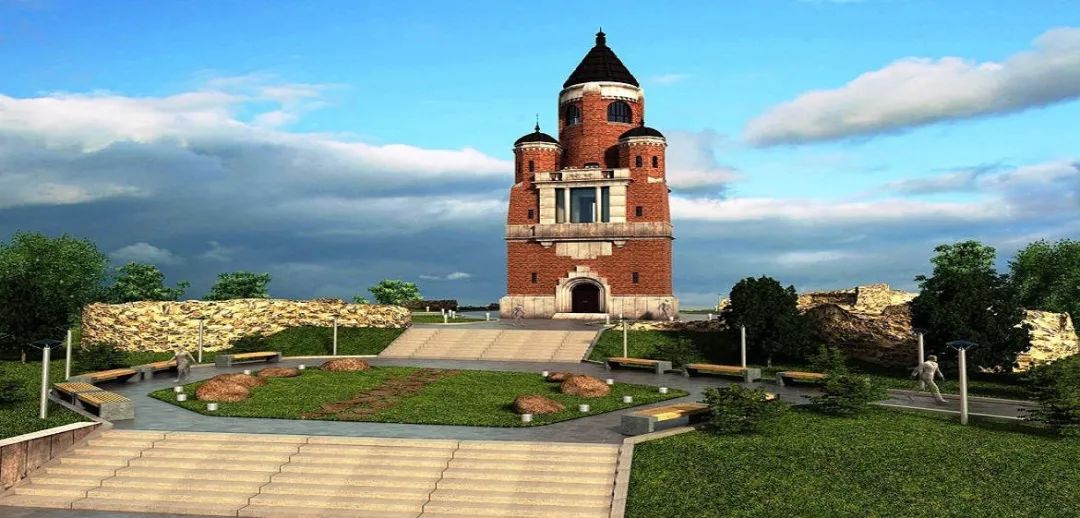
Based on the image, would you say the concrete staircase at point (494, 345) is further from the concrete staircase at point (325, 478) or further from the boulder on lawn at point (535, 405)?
the concrete staircase at point (325, 478)

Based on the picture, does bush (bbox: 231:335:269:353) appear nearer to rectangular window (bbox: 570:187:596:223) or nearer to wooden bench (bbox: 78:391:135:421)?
wooden bench (bbox: 78:391:135:421)

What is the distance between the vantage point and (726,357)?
40.2 m

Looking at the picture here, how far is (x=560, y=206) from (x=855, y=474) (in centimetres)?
4244

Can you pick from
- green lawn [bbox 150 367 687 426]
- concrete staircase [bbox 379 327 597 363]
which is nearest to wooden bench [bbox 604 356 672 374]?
concrete staircase [bbox 379 327 597 363]

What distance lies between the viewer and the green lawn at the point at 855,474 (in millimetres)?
16609

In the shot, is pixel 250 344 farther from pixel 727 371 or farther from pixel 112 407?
pixel 727 371

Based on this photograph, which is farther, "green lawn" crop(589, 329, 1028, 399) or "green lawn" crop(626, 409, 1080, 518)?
"green lawn" crop(589, 329, 1028, 399)

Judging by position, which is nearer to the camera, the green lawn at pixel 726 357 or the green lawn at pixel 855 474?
the green lawn at pixel 855 474

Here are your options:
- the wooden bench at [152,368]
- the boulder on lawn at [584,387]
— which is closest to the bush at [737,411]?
the boulder on lawn at [584,387]

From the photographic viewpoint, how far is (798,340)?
3794 centimetres

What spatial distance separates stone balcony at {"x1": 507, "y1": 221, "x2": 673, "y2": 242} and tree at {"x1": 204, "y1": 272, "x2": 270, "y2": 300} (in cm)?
2302

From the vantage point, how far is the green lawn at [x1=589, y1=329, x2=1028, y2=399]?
30.4m

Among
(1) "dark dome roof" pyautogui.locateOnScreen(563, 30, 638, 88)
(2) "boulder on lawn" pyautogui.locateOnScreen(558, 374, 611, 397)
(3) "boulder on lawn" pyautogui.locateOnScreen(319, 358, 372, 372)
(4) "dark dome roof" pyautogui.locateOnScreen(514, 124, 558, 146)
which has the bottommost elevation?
(2) "boulder on lawn" pyautogui.locateOnScreen(558, 374, 611, 397)

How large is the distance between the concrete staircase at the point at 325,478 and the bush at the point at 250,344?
2117 cm
